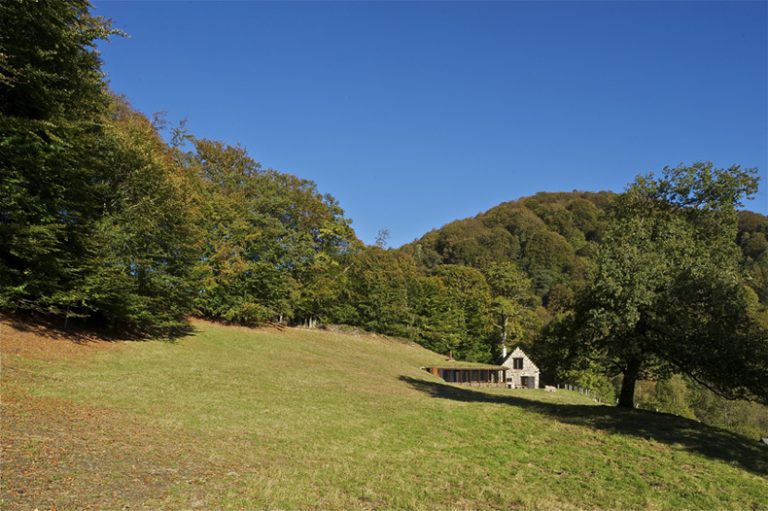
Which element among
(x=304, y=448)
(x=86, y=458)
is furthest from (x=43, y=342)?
(x=304, y=448)

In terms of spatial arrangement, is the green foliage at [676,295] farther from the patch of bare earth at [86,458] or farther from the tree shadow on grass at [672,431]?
the patch of bare earth at [86,458]

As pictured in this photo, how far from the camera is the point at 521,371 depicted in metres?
57.7

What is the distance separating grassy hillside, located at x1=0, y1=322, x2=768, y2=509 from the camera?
29.0 feet

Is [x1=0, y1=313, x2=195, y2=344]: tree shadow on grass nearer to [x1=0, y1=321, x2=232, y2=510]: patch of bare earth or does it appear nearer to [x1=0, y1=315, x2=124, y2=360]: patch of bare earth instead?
[x1=0, y1=315, x2=124, y2=360]: patch of bare earth

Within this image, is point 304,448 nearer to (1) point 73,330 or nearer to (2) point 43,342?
(2) point 43,342

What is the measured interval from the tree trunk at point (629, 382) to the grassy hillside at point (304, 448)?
1169mm

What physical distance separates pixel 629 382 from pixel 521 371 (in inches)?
1516

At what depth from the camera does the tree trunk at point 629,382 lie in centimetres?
2010

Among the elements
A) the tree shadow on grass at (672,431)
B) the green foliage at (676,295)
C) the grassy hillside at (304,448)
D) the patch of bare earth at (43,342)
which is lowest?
the grassy hillside at (304,448)

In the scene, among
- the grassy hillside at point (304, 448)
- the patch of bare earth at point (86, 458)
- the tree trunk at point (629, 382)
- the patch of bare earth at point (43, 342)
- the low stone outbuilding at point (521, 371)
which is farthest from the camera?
the low stone outbuilding at point (521, 371)

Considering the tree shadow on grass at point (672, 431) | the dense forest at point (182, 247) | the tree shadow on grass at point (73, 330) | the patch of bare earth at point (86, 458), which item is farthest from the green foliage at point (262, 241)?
the tree shadow on grass at point (672, 431)

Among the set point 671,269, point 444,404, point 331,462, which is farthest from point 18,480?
point 671,269

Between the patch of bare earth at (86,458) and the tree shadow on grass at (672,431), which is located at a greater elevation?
the tree shadow on grass at (672,431)

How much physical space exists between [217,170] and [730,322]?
47.9m
